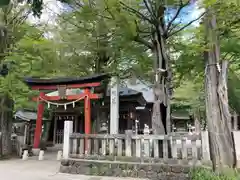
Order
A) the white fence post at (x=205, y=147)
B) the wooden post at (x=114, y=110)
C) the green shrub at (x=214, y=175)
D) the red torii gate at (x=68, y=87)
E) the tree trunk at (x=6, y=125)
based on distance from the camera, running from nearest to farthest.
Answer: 1. the green shrub at (x=214, y=175)
2. the white fence post at (x=205, y=147)
3. the red torii gate at (x=68, y=87)
4. the wooden post at (x=114, y=110)
5. the tree trunk at (x=6, y=125)

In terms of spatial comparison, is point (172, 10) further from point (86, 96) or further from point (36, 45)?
point (36, 45)

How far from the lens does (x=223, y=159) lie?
5.39 metres

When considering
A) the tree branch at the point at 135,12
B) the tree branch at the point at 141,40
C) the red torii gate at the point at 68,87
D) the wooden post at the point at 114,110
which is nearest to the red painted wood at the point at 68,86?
the red torii gate at the point at 68,87

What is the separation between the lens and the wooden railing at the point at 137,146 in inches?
259

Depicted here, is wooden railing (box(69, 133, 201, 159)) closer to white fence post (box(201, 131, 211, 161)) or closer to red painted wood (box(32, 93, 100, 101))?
white fence post (box(201, 131, 211, 161))

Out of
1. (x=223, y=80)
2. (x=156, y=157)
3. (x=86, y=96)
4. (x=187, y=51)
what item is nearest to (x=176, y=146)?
(x=156, y=157)

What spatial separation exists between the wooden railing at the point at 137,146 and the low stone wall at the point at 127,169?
28 cm

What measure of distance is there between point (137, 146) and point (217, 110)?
2658mm

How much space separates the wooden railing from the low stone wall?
279mm

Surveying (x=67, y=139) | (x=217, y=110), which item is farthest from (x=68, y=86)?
(x=217, y=110)

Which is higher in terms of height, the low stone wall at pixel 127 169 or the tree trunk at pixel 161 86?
the tree trunk at pixel 161 86

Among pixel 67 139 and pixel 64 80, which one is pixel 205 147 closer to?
pixel 67 139

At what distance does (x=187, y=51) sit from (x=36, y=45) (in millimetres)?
6933

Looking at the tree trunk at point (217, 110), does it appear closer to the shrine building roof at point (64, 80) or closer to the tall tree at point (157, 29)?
the tall tree at point (157, 29)
